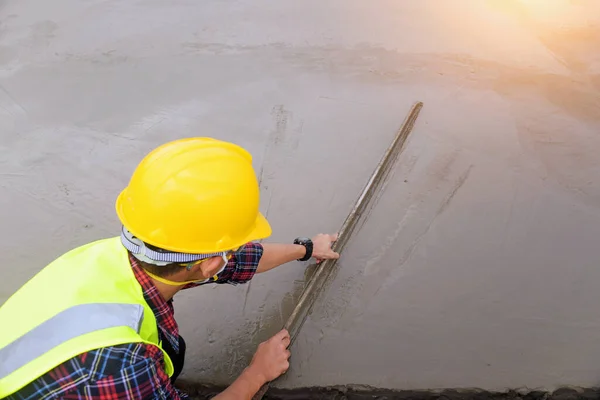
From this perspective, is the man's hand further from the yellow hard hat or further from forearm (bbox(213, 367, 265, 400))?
the yellow hard hat

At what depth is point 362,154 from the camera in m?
2.80

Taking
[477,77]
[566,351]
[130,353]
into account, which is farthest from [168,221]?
[477,77]

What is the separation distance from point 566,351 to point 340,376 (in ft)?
3.20

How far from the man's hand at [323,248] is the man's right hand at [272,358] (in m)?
0.42

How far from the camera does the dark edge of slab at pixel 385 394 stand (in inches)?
75.7

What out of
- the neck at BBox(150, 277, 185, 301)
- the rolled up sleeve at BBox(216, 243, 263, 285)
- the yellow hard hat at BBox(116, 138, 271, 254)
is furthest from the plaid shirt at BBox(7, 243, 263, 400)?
the rolled up sleeve at BBox(216, 243, 263, 285)

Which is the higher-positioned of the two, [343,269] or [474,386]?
[343,269]

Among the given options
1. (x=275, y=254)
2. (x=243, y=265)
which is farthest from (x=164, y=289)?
(x=275, y=254)

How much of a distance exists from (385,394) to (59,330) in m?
1.31

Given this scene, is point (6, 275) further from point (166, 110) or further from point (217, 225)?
point (217, 225)

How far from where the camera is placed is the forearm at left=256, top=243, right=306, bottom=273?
1955mm

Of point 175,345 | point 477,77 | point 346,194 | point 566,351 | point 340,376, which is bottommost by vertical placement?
point 340,376

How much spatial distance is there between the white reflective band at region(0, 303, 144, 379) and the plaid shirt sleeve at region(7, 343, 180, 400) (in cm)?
5

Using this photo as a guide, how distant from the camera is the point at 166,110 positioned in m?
3.08
